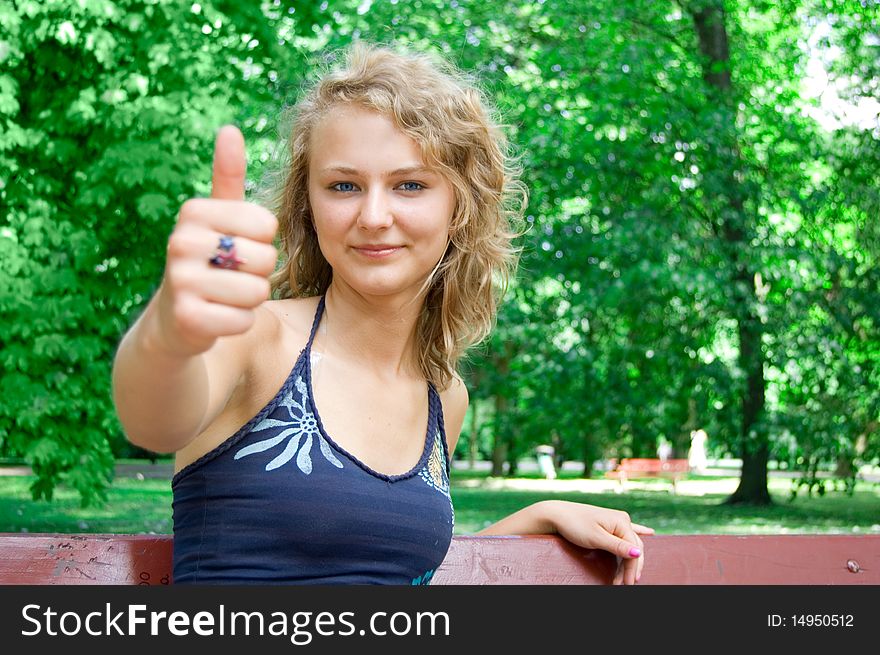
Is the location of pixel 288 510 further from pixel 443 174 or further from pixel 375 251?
pixel 443 174

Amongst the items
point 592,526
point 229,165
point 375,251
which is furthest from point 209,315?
point 592,526

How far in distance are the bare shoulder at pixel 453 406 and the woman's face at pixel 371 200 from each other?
0.40 metres

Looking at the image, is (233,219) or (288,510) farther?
(288,510)

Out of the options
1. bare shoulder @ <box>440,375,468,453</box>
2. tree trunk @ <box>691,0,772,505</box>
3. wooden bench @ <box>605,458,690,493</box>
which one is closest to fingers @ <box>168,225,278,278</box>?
bare shoulder @ <box>440,375,468,453</box>

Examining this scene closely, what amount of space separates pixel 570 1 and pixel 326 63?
12.0 metres

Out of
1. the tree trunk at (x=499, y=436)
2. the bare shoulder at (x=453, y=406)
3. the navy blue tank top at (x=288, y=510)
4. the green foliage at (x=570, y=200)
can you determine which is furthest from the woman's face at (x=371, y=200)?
the tree trunk at (x=499, y=436)

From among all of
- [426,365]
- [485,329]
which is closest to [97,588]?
[426,365]

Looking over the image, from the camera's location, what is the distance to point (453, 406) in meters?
2.35

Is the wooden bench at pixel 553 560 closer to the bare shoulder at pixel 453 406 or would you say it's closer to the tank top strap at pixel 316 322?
the bare shoulder at pixel 453 406

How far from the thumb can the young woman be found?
294 mm

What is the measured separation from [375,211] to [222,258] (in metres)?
0.74

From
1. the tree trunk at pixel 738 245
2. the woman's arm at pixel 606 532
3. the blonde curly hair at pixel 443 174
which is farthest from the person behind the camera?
the tree trunk at pixel 738 245

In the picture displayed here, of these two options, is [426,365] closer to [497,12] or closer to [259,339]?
[259,339]

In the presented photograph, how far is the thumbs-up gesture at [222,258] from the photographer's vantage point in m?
1.14
